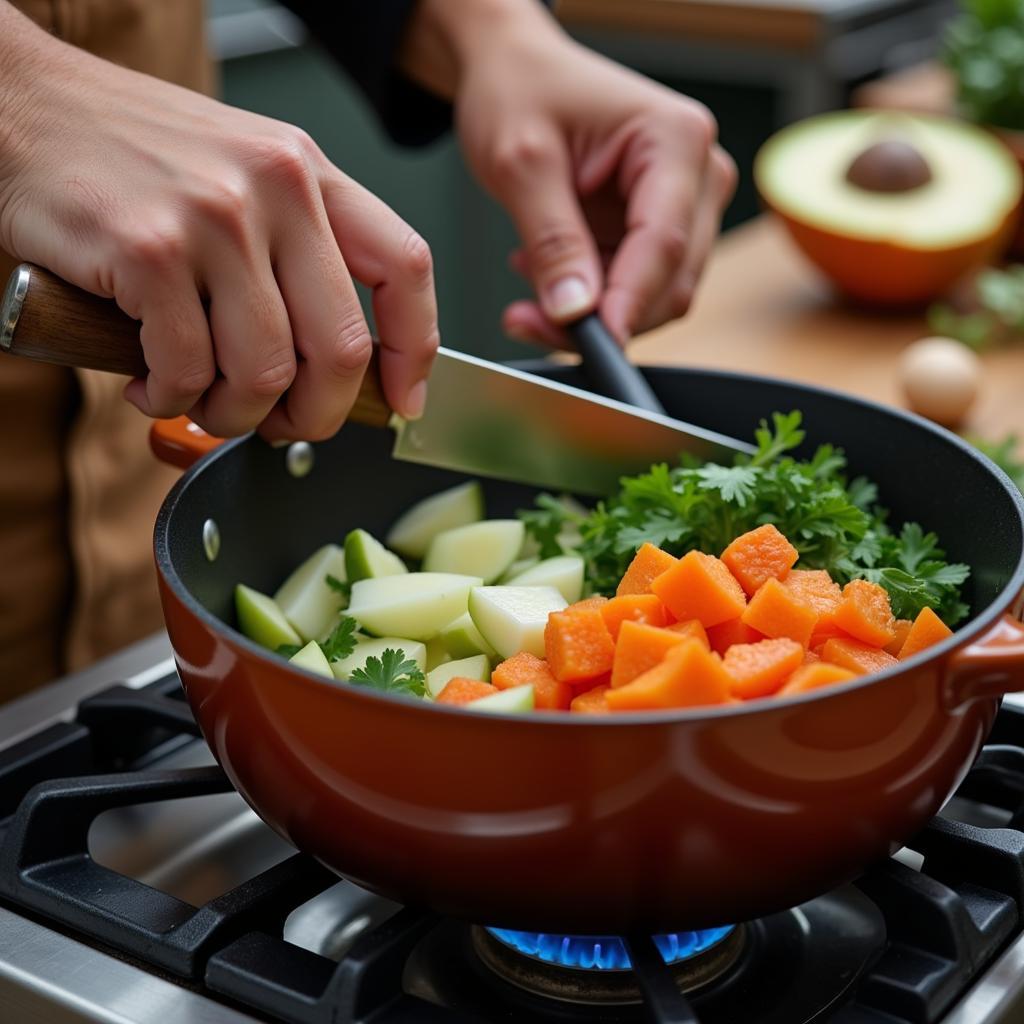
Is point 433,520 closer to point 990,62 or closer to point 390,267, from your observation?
point 390,267

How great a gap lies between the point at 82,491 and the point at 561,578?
62cm

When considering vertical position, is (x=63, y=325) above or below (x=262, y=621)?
above

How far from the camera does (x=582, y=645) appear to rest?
80cm

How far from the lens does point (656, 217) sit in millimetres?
1326

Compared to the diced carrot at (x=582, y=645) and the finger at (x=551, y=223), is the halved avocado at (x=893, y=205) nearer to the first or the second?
the finger at (x=551, y=223)

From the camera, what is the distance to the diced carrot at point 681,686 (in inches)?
27.8

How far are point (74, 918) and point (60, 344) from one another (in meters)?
0.33

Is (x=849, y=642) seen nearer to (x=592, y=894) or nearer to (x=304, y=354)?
(x=592, y=894)

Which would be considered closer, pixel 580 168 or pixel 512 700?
pixel 512 700

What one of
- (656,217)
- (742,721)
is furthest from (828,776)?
(656,217)

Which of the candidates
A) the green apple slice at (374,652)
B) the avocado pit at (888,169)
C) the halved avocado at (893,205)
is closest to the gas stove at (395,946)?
the green apple slice at (374,652)

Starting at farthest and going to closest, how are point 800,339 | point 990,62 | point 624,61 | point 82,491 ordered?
point 624,61, point 990,62, point 800,339, point 82,491

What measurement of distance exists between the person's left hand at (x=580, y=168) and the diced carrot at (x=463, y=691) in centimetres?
53

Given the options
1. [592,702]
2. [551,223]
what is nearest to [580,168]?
[551,223]
